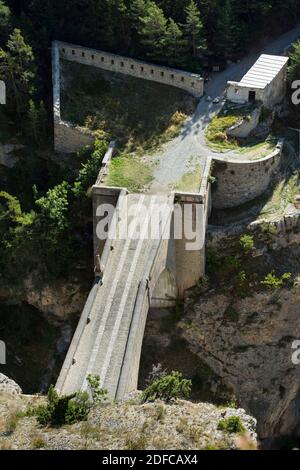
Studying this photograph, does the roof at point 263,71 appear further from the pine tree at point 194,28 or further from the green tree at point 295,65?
the pine tree at point 194,28

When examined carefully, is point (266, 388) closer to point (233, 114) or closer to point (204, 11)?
point (233, 114)

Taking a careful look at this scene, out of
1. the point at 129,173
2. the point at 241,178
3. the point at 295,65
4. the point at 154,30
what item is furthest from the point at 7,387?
the point at 295,65

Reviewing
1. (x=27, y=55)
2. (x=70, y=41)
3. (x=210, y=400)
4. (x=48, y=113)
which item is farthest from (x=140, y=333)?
(x=70, y=41)

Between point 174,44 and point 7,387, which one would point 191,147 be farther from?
point 7,387

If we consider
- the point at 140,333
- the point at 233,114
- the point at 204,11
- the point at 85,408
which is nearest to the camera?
the point at 85,408

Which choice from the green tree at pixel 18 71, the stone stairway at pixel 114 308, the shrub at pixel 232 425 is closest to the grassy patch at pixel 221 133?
the stone stairway at pixel 114 308

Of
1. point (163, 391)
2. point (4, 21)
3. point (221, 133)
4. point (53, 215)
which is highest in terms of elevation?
point (4, 21)
